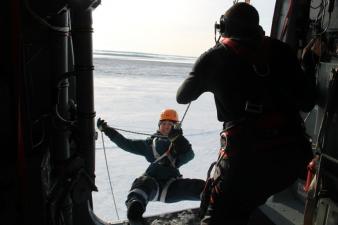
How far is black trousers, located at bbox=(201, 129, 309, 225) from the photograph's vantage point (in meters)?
2.19

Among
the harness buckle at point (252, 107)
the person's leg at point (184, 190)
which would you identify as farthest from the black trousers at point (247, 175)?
the person's leg at point (184, 190)

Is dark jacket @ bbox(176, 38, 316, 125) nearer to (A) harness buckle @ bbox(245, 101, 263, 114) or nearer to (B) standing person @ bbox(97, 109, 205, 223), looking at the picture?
(A) harness buckle @ bbox(245, 101, 263, 114)

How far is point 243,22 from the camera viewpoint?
7.29 ft

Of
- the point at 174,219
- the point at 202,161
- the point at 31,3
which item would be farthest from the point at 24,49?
the point at 202,161

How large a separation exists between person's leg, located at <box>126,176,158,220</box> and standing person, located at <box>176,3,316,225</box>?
1377 mm

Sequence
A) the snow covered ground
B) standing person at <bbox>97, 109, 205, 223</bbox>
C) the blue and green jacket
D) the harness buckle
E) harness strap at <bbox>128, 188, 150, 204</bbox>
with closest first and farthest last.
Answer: the harness buckle → harness strap at <bbox>128, 188, 150, 204</bbox> → standing person at <bbox>97, 109, 205, 223</bbox> → the blue and green jacket → the snow covered ground

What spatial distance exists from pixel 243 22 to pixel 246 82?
0.38m

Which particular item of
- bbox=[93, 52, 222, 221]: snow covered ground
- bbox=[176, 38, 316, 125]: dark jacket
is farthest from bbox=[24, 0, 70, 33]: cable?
bbox=[93, 52, 222, 221]: snow covered ground

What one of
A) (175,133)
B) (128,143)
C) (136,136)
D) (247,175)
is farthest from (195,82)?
(136,136)

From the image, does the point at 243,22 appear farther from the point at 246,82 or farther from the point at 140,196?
the point at 140,196

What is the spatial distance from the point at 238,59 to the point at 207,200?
966 millimetres

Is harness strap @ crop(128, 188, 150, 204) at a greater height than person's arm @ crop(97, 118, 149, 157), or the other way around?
person's arm @ crop(97, 118, 149, 157)

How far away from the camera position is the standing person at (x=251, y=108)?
85.9 inches

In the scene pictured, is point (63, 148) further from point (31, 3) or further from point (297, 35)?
point (297, 35)
